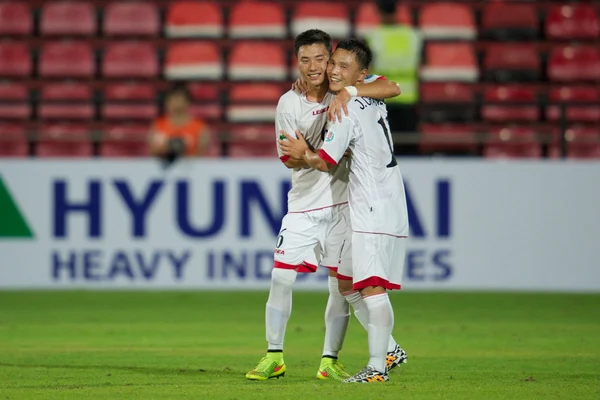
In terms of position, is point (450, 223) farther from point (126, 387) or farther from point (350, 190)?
point (126, 387)

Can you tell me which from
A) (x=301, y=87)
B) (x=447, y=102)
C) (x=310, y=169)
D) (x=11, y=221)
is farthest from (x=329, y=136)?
(x=447, y=102)

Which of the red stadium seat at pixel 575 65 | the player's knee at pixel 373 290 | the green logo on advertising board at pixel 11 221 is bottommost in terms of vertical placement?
the green logo on advertising board at pixel 11 221

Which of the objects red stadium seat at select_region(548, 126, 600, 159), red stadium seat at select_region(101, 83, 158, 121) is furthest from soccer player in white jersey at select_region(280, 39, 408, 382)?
red stadium seat at select_region(101, 83, 158, 121)

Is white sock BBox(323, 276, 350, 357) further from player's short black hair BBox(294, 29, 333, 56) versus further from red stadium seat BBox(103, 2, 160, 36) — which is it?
red stadium seat BBox(103, 2, 160, 36)

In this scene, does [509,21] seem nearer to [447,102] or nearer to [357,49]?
[447,102]

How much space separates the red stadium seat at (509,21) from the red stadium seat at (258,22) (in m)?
2.71

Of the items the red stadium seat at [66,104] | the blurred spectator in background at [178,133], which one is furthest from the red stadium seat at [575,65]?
the red stadium seat at [66,104]

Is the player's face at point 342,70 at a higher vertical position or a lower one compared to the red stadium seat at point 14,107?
higher

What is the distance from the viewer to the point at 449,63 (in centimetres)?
1493

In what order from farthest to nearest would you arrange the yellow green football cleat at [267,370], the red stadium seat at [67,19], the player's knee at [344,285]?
the red stadium seat at [67,19], the player's knee at [344,285], the yellow green football cleat at [267,370]

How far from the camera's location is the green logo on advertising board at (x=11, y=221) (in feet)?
39.3

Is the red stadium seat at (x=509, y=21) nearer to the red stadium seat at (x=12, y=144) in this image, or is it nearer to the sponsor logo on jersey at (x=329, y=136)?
the red stadium seat at (x=12, y=144)

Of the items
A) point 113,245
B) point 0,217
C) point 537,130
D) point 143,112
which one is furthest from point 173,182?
point 537,130

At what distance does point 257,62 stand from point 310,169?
8.17 meters
